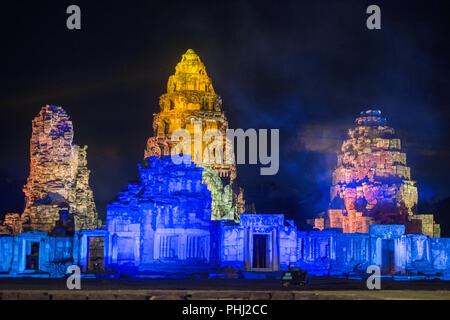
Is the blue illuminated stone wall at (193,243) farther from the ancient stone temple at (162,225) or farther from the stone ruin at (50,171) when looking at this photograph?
the stone ruin at (50,171)

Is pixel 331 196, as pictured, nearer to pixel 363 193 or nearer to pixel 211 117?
pixel 363 193

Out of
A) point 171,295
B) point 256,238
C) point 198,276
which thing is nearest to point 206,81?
point 256,238

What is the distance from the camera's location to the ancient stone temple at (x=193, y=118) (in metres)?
87.2

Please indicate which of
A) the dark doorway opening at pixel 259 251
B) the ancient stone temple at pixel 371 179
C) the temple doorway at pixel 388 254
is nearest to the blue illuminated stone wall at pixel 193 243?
the temple doorway at pixel 388 254

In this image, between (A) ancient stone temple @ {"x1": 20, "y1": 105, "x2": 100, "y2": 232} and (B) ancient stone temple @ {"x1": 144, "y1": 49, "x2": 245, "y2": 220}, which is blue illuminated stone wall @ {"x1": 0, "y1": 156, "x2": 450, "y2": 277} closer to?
(A) ancient stone temple @ {"x1": 20, "y1": 105, "x2": 100, "y2": 232}

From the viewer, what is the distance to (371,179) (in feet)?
295

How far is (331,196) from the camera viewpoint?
309ft

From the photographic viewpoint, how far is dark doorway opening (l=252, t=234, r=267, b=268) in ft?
197

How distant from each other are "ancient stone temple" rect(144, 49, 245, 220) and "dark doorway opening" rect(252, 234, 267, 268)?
23.8m

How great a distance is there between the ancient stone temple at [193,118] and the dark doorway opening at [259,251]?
2384cm

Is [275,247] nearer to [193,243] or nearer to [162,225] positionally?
[193,243]

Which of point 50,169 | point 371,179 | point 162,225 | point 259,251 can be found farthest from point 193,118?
point 162,225

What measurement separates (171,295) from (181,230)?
2403 cm
